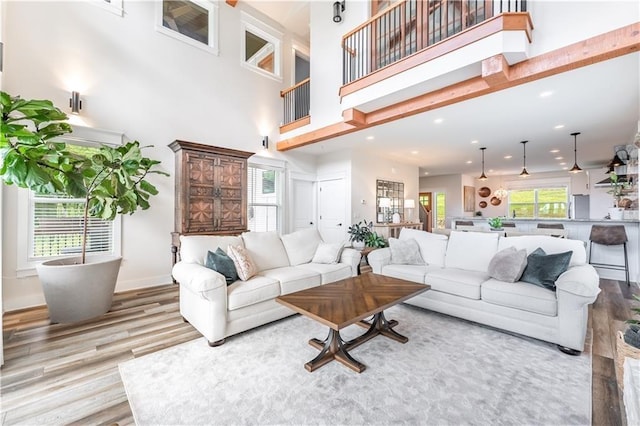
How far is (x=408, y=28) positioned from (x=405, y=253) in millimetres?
3435

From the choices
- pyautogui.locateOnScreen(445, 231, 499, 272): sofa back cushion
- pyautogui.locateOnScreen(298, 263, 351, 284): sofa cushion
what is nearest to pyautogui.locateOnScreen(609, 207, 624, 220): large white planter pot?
pyautogui.locateOnScreen(445, 231, 499, 272): sofa back cushion

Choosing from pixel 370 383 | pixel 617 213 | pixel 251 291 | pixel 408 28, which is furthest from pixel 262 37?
pixel 617 213

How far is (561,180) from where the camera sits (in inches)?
392

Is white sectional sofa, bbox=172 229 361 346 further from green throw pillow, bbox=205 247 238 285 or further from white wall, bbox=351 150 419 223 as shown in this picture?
white wall, bbox=351 150 419 223

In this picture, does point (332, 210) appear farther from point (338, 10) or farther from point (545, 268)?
point (545, 268)

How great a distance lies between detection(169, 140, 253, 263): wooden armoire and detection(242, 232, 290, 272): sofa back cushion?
1.43m

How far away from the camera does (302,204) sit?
6.97 metres

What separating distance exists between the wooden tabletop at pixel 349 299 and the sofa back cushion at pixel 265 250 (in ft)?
3.53

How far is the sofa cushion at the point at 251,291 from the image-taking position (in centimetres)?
254

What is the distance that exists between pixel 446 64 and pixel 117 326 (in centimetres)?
475

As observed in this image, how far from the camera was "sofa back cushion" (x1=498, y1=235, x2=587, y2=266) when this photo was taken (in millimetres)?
2859

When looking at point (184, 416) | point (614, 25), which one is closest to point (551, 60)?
point (614, 25)

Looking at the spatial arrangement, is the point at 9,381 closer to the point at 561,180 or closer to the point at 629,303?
the point at 629,303

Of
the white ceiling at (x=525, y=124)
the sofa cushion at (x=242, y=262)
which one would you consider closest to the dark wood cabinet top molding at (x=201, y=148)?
the white ceiling at (x=525, y=124)
